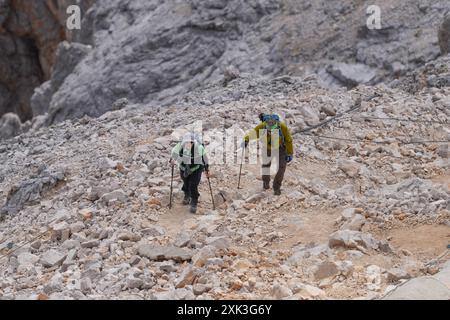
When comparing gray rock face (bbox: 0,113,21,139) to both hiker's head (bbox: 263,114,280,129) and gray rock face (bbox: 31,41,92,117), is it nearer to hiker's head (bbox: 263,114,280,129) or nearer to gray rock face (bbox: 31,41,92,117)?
gray rock face (bbox: 31,41,92,117)

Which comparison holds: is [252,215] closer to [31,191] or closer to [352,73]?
[31,191]

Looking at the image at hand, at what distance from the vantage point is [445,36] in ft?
63.0

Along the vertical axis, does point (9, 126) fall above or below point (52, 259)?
below

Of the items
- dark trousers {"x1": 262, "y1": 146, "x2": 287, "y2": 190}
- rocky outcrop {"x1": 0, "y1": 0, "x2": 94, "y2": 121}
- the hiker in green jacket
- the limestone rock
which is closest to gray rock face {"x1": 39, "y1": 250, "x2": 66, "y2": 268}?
the limestone rock

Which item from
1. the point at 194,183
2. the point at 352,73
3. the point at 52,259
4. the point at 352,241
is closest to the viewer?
the point at 352,241

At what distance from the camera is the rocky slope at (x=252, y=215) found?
730 cm

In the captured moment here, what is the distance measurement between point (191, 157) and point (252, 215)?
1.28 meters

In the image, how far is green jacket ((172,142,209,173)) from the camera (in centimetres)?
978

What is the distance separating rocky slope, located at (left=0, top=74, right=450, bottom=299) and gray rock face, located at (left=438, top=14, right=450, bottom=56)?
15.4ft

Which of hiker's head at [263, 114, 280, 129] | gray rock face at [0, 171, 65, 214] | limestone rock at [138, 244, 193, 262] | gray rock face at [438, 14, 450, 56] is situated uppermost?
gray rock face at [438, 14, 450, 56]

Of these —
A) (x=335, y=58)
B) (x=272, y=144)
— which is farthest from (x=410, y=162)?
(x=335, y=58)

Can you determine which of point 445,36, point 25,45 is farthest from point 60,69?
point 445,36
